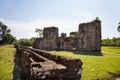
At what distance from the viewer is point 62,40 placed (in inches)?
1222

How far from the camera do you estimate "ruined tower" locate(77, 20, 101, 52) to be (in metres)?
24.7

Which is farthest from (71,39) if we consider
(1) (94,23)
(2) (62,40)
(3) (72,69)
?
(3) (72,69)

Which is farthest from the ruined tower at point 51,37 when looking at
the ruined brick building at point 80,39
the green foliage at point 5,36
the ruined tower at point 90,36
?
the green foliage at point 5,36

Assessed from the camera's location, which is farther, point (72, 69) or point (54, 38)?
point (54, 38)

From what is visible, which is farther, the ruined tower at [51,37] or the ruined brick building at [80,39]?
the ruined tower at [51,37]

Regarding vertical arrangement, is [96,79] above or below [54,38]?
below

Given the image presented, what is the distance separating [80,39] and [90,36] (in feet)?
7.38

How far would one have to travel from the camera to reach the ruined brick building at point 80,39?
2481 cm

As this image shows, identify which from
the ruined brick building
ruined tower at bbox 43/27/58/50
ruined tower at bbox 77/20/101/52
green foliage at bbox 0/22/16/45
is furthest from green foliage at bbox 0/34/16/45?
ruined tower at bbox 77/20/101/52

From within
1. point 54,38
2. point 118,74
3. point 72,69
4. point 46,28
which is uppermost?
point 46,28

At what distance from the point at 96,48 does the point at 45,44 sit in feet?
37.1

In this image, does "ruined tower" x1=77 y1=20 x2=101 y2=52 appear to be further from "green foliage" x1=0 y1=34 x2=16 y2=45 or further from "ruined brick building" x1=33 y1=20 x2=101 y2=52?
"green foliage" x1=0 y1=34 x2=16 y2=45

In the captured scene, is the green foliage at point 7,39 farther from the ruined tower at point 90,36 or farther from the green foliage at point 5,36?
the ruined tower at point 90,36

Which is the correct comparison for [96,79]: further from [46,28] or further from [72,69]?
[46,28]
